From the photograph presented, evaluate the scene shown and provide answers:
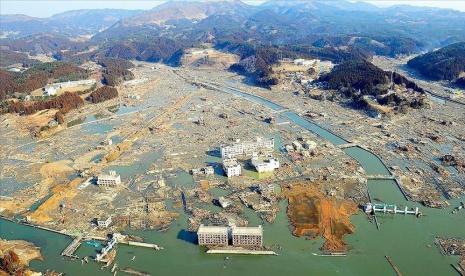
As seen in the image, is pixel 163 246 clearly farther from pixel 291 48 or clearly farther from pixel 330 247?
pixel 291 48

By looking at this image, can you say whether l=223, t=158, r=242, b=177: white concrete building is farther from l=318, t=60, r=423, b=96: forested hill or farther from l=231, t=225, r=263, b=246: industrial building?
l=318, t=60, r=423, b=96: forested hill

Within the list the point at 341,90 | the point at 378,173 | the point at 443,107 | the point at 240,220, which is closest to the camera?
the point at 240,220

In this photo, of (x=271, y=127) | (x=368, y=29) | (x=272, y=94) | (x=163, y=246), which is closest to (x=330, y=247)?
(x=163, y=246)

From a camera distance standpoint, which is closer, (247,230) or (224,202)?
(247,230)

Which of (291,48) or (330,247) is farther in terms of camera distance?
(291,48)

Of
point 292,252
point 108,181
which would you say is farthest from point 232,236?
point 108,181

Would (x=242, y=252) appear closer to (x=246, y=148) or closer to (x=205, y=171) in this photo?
(x=205, y=171)

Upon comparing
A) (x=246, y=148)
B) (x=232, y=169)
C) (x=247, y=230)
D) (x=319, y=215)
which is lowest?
(x=319, y=215)
